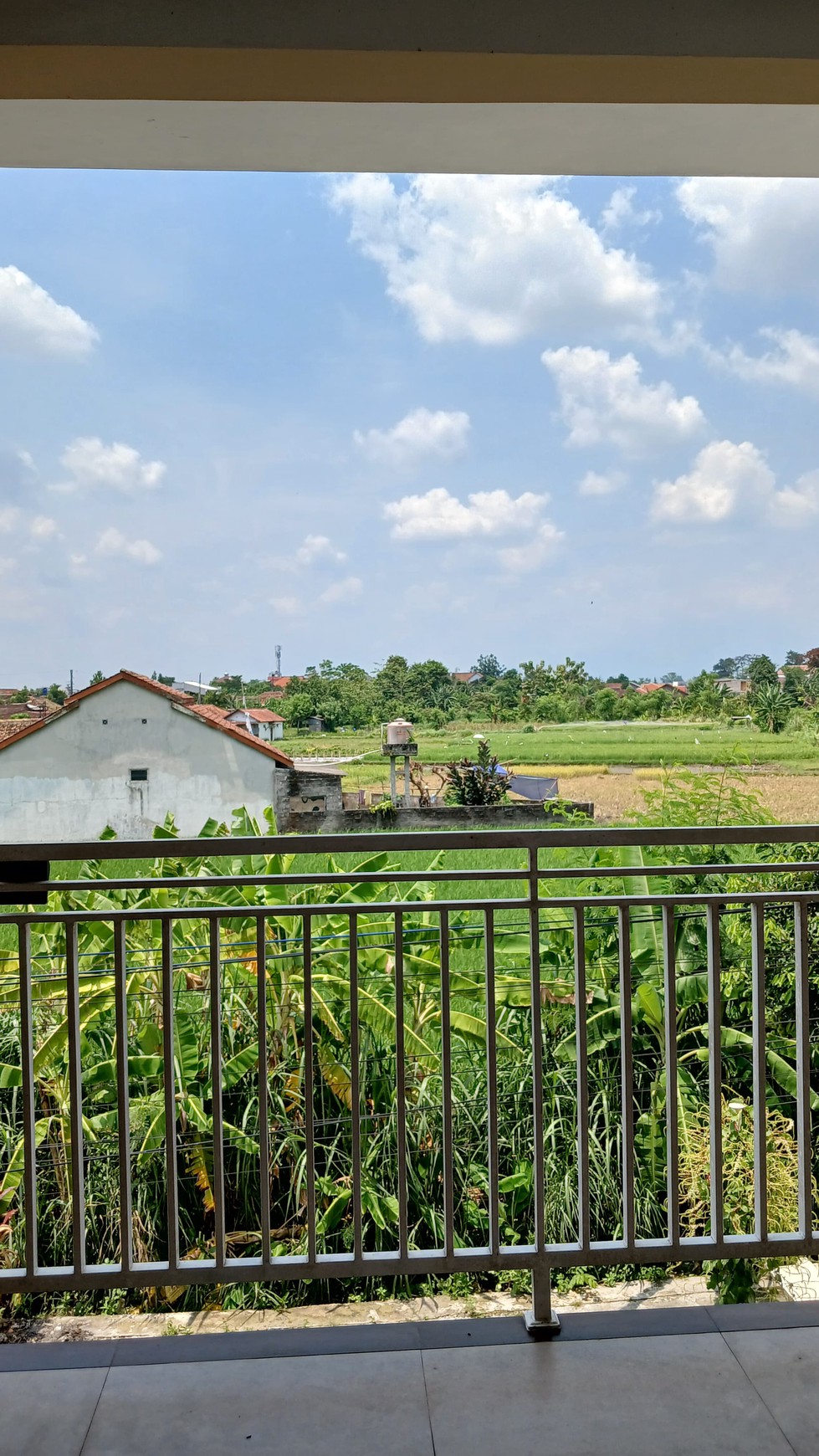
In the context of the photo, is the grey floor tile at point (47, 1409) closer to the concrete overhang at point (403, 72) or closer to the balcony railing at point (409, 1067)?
the balcony railing at point (409, 1067)

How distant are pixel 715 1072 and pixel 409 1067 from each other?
3.78 feet

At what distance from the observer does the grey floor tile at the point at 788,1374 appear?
1326 millimetres

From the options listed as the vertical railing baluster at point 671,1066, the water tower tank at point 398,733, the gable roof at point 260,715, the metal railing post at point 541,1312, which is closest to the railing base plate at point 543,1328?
the metal railing post at point 541,1312

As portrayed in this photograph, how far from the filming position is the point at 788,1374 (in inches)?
57.3

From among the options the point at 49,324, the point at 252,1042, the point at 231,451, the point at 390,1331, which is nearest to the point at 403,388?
the point at 231,451

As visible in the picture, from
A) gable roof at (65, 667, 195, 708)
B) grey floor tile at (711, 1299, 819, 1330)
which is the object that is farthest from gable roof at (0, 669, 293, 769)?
grey floor tile at (711, 1299, 819, 1330)

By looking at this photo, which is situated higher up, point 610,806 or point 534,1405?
point 610,806

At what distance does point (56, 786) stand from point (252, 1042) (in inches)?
36.8

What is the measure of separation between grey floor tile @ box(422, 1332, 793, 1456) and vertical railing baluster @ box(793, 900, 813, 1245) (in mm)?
281

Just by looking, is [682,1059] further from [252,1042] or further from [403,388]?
[403,388]

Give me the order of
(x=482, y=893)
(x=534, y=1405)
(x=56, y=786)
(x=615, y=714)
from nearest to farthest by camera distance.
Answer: (x=534, y=1405) → (x=56, y=786) → (x=615, y=714) → (x=482, y=893)

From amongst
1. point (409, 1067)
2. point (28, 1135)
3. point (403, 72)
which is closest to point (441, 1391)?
point (28, 1135)

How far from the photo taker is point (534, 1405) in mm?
1382

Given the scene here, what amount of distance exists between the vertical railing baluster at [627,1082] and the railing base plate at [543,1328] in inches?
7.4
